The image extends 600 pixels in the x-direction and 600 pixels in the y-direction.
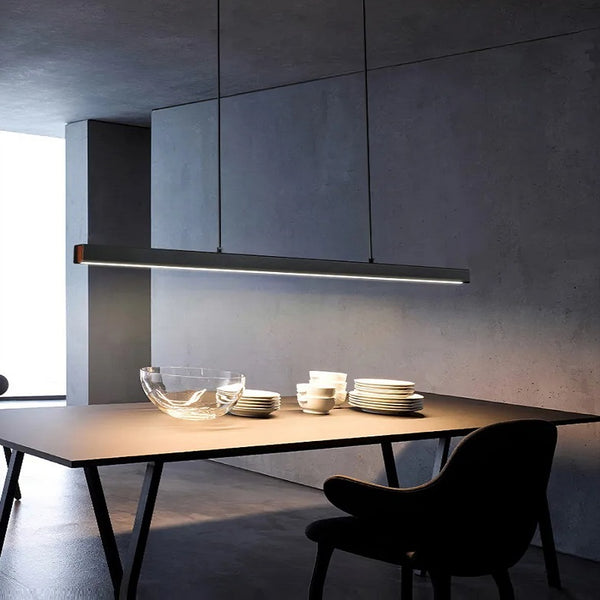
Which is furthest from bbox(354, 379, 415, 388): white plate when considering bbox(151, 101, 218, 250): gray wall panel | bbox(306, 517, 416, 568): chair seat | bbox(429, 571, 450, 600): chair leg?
bbox(151, 101, 218, 250): gray wall panel

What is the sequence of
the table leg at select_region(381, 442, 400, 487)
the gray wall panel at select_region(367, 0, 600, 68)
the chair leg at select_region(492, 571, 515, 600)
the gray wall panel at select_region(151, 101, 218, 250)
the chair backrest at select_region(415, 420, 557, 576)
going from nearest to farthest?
the chair backrest at select_region(415, 420, 557, 576), the chair leg at select_region(492, 571, 515, 600), the table leg at select_region(381, 442, 400, 487), the gray wall panel at select_region(367, 0, 600, 68), the gray wall panel at select_region(151, 101, 218, 250)

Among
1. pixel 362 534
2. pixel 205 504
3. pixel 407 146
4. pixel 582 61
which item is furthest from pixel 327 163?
pixel 362 534

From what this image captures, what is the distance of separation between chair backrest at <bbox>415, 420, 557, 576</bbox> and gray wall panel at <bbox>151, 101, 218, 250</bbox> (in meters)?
4.35

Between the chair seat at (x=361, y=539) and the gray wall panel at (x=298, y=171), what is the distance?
3030mm

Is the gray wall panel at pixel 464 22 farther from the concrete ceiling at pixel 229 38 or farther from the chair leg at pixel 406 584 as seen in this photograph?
the chair leg at pixel 406 584

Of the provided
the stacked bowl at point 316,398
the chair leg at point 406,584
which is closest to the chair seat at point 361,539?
the chair leg at point 406,584

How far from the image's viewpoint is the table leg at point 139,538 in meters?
2.63

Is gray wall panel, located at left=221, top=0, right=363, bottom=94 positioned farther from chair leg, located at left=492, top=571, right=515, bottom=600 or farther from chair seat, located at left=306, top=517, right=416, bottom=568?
chair leg, located at left=492, top=571, right=515, bottom=600

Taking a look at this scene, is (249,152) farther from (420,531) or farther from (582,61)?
(420,531)

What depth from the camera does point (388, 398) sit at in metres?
3.61

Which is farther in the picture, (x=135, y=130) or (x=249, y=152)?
(x=135, y=130)

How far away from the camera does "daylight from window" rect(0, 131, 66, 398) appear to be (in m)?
10.3

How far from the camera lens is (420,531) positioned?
8.65ft

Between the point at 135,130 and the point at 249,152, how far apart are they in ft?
6.46
